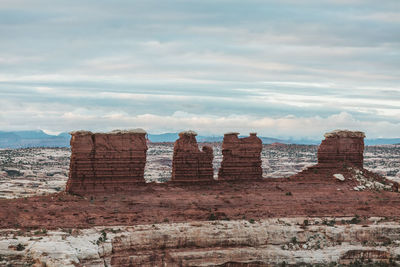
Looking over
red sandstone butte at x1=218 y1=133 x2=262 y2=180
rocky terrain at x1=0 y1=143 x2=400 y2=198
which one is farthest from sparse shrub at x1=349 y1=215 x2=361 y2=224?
rocky terrain at x1=0 y1=143 x2=400 y2=198

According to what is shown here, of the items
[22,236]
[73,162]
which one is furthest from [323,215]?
[22,236]

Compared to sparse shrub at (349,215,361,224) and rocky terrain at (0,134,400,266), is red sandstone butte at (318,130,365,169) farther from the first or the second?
sparse shrub at (349,215,361,224)

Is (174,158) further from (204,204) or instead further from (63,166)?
(63,166)

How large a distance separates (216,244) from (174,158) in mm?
13073

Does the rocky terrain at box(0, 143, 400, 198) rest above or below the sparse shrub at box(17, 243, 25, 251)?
above

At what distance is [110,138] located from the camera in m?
61.4

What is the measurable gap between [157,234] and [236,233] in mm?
6453

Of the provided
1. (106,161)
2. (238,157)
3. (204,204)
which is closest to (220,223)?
(204,204)

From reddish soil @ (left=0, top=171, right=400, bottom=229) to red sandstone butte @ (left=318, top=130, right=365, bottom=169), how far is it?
2.93 m

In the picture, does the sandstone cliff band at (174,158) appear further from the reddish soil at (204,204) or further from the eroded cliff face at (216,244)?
the eroded cliff face at (216,244)

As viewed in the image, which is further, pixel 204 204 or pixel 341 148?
pixel 341 148

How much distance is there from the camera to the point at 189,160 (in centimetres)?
6569

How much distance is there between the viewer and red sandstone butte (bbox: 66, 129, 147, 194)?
60469 millimetres

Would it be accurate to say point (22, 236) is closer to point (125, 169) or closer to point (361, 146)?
point (125, 169)
